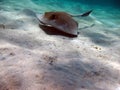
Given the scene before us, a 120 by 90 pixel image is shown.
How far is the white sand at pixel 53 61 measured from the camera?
2.45 m

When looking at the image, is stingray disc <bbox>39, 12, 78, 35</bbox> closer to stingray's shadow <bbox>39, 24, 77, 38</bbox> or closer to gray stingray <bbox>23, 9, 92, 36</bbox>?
gray stingray <bbox>23, 9, 92, 36</bbox>

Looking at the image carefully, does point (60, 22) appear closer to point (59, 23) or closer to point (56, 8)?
point (59, 23)

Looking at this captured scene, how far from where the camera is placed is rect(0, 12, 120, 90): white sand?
2445 mm

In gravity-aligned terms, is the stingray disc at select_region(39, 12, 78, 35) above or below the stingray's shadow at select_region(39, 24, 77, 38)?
above

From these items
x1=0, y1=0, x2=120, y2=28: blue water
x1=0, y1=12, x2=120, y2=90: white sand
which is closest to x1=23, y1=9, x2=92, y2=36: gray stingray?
x1=0, y1=12, x2=120, y2=90: white sand

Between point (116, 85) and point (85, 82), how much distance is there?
1.70ft

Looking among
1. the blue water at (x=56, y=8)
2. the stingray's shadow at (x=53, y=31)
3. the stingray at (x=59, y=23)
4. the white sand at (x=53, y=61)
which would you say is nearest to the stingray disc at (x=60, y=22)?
the stingray at (x=59, y=23)

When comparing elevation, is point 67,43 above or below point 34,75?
below

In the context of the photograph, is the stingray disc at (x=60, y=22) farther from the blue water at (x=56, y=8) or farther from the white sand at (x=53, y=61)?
the blue water at (x=56, y=8)

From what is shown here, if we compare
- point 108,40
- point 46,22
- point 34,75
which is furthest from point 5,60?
point 108,40

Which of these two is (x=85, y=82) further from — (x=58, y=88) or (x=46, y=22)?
(x=46, y=22)

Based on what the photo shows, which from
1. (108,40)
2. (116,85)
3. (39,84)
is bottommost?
(108,40)

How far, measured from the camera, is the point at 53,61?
10.1ft

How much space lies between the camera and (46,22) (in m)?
4.53
